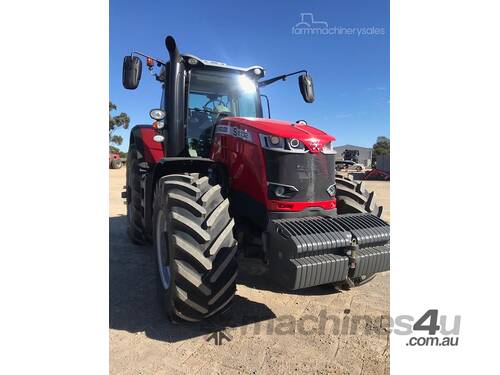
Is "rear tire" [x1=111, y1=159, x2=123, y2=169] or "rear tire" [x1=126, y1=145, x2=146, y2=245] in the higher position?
"rear tire" [x1=111, y1=159, x2=123, y2=169]

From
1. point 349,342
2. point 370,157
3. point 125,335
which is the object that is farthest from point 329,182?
point 370,157

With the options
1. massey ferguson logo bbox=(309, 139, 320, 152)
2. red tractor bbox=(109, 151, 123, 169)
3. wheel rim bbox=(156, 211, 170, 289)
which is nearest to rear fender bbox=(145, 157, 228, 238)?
wheel rim bbox=(156, 211, 170, 289)

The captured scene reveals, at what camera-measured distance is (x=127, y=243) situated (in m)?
4.73

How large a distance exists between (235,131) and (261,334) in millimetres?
1634

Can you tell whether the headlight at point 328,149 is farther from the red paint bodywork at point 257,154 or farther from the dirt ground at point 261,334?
the dirt ground at point 261,334

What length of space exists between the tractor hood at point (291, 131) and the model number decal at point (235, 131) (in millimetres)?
33

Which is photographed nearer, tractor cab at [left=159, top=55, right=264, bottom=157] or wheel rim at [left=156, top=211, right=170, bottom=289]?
wheel rim at [left=156, top=211, right=170, bottom=289]

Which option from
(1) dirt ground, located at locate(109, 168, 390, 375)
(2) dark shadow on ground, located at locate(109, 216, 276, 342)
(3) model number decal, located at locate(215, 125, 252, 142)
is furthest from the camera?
(3) model number decal, located at locate(215, 125, 252, 142)

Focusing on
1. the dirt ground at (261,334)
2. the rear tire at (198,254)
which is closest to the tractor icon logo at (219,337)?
the dirt ground at (261,334)

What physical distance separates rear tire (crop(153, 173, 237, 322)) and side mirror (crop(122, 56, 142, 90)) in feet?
3.85

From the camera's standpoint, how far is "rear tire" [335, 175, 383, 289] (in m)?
3.08

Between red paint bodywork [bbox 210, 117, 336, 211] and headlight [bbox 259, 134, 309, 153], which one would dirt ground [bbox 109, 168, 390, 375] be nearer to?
red paint bodywork [bbox 210, 117, 336, 211]

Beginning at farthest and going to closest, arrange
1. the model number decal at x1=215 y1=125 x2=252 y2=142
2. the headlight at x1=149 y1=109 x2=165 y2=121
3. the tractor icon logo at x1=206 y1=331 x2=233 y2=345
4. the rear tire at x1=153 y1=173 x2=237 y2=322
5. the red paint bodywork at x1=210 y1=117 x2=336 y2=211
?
the headlight at x1=149 y1=109 x2=165 y2=121 < the model number decal at x1=215 y1=125 x2=252 y2=142 < the red paint bodywork at x1=210 y1=117 x2=336 y2=211 < the tractor icon logo at x1=206 y1=331 x2=233 y2=345 < the rear tire at x1=153 y1=173 x2=237 y2=322

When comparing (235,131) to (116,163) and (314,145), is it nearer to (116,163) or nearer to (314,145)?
(314,145)
